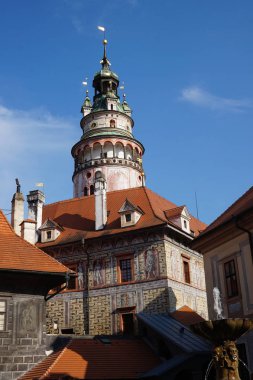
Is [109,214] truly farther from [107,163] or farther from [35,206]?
[107,163]

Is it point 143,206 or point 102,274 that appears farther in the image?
point 143,206

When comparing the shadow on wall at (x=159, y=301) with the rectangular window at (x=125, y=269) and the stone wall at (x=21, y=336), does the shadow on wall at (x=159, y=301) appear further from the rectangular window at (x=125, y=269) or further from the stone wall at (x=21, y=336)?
the stone wall at (x=21, y=336)

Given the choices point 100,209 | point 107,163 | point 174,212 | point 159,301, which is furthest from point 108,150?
point 159,301

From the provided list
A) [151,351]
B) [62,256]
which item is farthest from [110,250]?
[151,351]

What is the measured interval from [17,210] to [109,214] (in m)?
5.26

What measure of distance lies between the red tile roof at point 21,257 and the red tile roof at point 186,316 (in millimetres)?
5882

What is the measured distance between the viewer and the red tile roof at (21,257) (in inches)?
568

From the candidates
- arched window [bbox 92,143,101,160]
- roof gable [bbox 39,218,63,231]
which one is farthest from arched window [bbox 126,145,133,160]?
roof gable [bbox 39,218,63,231]

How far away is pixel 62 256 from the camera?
2261 centimetres

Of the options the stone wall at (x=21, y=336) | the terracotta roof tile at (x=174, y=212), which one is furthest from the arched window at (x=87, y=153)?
the stone wall at (x=21, y=336)

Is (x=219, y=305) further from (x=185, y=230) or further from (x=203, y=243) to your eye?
(x=185, y=230)

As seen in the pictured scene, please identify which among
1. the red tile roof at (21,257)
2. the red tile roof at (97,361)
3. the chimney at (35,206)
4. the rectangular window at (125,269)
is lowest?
the red tile roof at (97,361)

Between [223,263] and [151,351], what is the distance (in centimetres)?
400

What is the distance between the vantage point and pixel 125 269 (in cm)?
2116
